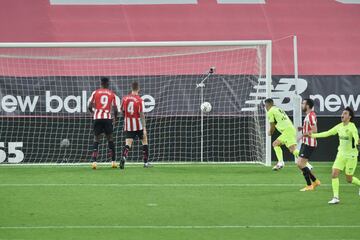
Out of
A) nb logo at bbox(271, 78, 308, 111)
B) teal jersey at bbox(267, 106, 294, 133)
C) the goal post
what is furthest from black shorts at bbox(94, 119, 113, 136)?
nb logo at bbox(271, 78, 308, 111)

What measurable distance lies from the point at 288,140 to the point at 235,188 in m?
3.50

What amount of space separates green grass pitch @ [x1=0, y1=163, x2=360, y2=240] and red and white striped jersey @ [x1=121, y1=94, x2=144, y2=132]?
3.40ft

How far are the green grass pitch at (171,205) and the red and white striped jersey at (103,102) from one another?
1.34 m

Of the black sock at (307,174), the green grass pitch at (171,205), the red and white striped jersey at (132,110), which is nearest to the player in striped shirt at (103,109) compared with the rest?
the red and white striped jersey at (132,110)

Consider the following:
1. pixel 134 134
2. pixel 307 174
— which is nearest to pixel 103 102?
pixel 134 134

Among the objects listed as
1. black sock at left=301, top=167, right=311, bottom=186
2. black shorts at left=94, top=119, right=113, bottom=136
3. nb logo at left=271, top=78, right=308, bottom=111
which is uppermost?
nb logo at left=271, top=78, right=308, bottom=111

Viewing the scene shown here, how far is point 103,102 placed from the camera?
20.3 meters

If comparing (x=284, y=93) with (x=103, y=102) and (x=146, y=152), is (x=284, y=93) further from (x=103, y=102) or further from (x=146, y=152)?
(x=103, y=102)

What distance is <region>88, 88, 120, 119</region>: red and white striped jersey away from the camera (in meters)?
20.2

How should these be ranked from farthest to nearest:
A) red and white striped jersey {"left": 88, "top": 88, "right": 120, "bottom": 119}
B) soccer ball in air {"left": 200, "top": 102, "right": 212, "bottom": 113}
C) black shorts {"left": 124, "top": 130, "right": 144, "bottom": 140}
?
soccer ball in air {"left": 200, "top": 102, "right": 212, "bottom": 113}, black shorts {"left": 124, "top": 130, "right": 144, "bottom": 140}, red and white striped jersey {"left": 88, "top": 88, "right": 120, "bottom": 119}

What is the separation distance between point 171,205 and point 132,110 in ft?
22.5

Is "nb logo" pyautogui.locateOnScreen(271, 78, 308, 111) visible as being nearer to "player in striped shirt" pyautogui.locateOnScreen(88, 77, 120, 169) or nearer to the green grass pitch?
the green grass pitch

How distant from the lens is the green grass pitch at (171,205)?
36.9 feet

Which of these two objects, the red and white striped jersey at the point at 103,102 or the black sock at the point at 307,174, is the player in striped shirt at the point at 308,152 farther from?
the red and white striped jersey at the point at 103,102
